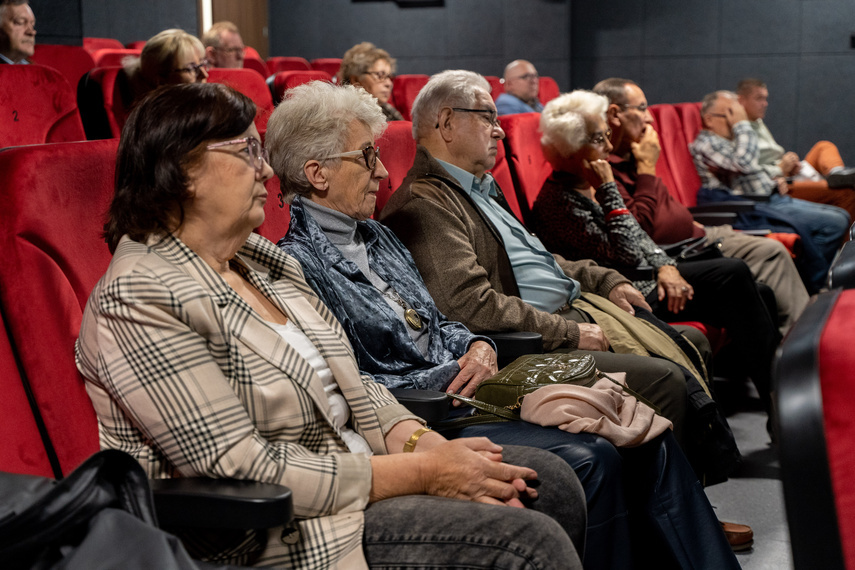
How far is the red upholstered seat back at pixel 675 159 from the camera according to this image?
4.39 meters

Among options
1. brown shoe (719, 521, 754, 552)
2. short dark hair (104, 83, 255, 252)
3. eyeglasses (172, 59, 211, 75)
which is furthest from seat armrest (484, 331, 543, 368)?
eyeglasses (172, 59, 211, 75)

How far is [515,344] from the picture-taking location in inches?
77.4

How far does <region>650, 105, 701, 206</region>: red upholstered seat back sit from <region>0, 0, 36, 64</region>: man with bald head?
315 cm

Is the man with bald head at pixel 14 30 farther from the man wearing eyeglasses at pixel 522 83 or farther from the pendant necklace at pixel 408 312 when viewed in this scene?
the man wearing eyeglasses at pixel 522 83

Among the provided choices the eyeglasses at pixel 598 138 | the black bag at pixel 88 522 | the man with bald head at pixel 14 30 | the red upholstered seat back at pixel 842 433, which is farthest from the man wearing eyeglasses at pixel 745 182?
the black bag at pixel 88 522

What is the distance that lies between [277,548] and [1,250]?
1.99 feet

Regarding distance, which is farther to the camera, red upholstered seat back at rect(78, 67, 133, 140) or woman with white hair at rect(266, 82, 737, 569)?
red upholstered seat back at rect(78, 67, 133, 140)

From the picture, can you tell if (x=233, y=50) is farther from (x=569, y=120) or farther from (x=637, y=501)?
(x=637, y=501)

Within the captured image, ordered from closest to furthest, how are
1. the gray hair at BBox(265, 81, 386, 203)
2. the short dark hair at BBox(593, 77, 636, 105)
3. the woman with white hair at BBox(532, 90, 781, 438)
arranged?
the gray hair at BBox(265, 81, 386, 203)
the woman with white hair at BBox(532, 90, 781, 438)
the short dark hair at BBox(593, 77, 636, 105)

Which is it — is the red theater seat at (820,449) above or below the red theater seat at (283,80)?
below

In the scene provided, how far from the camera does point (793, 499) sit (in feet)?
2.39

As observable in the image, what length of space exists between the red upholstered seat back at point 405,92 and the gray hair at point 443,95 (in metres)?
3.57

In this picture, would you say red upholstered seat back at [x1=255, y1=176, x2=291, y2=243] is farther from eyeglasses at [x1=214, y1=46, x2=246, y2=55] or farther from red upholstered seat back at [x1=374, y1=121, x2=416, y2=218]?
eyeglasses at [x1=214, y1=46, x2=246, y2=55]

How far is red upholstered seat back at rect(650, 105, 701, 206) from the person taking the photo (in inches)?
173
